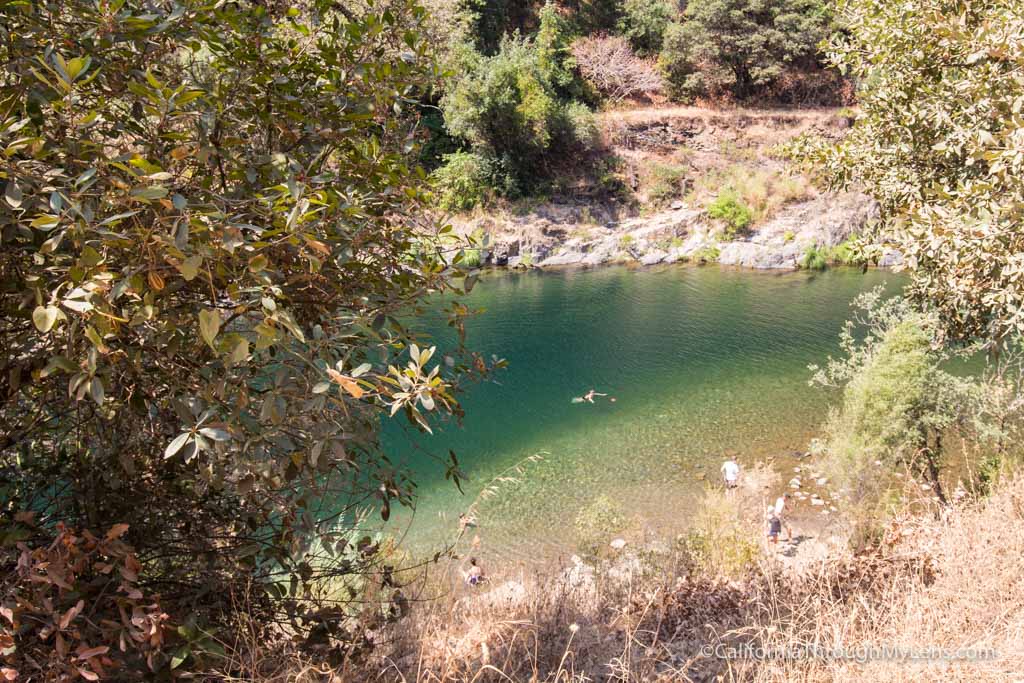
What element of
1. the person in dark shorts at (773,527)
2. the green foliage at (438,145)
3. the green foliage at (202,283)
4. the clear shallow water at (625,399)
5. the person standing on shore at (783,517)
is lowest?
the clear shallow water at (625,399)

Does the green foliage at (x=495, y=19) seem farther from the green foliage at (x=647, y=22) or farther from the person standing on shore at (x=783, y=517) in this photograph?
the person standing on shore at (x=783, y=517)

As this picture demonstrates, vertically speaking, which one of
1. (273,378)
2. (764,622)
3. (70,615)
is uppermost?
(273,378)

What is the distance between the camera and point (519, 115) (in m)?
27.6

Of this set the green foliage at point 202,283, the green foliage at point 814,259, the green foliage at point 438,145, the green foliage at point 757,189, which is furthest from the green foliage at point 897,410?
the green foliage at point 438,145

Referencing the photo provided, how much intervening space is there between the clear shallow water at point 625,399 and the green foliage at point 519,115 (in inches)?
325

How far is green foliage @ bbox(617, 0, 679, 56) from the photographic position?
33.4m

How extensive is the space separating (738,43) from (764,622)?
111ft

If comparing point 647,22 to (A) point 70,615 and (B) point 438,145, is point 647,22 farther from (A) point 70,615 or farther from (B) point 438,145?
(A) point 70,615

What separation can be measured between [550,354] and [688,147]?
18.9 metres

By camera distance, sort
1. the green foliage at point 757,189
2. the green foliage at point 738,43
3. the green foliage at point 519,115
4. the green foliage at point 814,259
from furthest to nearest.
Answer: the green foliage at point 738,43
the green foliage at point 757,189
the green foliage at point 519,115
the green foliage at point 814,259

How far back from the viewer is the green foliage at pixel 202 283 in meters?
1.50

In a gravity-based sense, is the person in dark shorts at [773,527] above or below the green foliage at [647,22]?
below

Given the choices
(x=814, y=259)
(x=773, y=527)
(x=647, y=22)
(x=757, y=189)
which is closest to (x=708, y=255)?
(x=814, y=259)

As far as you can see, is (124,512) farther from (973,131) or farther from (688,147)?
(688,147)
